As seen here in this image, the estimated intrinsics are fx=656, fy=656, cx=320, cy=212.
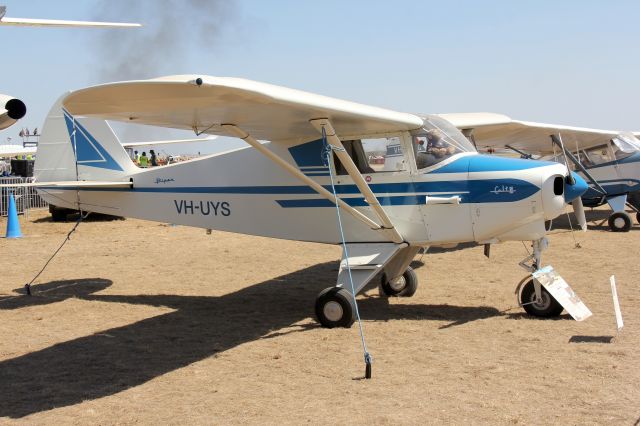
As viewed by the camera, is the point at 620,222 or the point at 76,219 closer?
the point at 620,222

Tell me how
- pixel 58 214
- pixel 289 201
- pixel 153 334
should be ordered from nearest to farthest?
pixel 153 334
pixel 289 201
pixel 58 214

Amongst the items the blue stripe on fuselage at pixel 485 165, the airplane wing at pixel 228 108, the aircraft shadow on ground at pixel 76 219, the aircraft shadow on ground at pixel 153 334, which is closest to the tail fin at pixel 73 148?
the aircraft shadow on ground at pixel 153 334

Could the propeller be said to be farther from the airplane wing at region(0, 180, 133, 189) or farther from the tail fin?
the tail fin

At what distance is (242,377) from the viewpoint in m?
5.96

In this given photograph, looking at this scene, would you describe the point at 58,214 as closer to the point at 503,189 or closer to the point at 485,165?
the point at 485,165

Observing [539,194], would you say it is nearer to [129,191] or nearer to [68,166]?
[129,191]

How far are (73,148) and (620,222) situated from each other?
1356 cm

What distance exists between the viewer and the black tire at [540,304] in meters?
7.85

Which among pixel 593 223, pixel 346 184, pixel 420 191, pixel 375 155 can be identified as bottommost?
pixel 593 223

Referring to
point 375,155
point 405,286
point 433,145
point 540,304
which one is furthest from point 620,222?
point 375,155

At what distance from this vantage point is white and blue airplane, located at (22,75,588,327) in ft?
23.5

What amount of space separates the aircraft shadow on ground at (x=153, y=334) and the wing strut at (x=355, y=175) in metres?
1.16

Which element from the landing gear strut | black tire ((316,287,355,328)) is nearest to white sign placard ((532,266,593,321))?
the landing gear strut

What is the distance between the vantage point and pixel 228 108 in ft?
22.0
